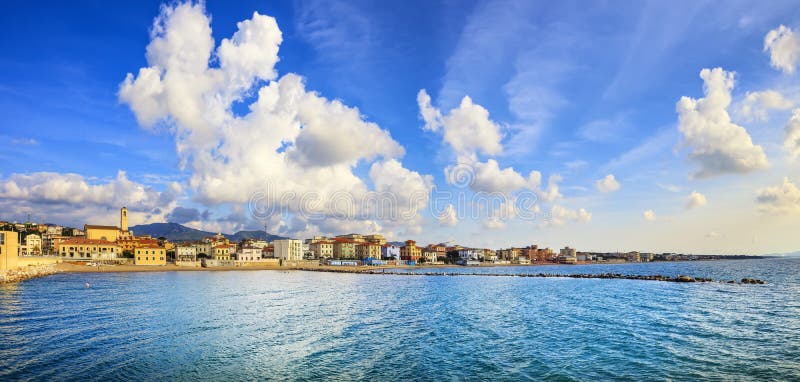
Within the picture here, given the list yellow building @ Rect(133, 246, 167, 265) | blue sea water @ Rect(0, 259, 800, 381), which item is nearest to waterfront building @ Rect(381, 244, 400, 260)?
yellow building @ Rect(133, 246, 167, 265)

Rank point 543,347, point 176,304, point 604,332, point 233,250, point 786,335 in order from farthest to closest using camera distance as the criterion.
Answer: point 233,250, point 176,304, point 604,332, point 786,335, point 543,347

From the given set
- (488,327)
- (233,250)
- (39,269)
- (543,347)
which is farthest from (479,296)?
(233,250)

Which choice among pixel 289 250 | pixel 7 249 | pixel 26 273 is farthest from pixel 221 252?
pixel 7 249

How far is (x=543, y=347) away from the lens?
79.8ft

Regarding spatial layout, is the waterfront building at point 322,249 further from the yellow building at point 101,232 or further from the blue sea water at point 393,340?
the blue sea water at point 393,340

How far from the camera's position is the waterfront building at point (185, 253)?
137125 mm

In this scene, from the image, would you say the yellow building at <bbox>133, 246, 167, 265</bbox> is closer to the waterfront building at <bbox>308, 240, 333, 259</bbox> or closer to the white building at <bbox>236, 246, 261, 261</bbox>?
the white building at <bbox>236, 246, 261, 261</bbox>

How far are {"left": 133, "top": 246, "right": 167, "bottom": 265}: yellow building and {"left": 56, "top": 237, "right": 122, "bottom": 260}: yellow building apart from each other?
→ 11.3 meters

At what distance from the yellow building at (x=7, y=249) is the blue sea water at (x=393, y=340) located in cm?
2970

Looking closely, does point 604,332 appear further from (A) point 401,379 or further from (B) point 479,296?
(B) point 479,296

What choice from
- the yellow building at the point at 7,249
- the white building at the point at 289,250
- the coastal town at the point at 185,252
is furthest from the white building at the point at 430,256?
the yellow building at the point at 7,249

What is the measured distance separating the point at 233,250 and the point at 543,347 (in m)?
140

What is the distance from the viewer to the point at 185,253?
458 ft

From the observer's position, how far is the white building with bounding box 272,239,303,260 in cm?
15738
